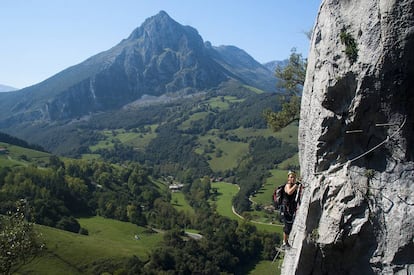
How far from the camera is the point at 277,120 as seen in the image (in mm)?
32000

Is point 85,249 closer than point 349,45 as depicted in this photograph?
No

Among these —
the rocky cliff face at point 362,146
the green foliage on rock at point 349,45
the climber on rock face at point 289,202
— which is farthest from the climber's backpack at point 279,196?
the green foliage on rock at point 349,45

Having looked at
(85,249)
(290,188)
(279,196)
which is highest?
(290,188)

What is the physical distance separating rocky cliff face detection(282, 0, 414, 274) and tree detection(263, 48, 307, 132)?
17.3 meters

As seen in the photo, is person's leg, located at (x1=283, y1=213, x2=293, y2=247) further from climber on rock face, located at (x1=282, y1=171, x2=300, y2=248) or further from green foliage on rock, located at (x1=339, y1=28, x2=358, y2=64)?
green foliage on rock, located at (x1=339, y1=28, x2=358, y2=64)

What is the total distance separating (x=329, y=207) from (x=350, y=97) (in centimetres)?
396

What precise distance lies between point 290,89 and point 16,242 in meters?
26.1

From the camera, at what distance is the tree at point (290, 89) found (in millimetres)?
31656

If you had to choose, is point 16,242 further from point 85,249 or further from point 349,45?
point 85,249

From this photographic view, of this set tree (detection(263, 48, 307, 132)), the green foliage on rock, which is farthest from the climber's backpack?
tree (detection(263, 48, 307, 132))

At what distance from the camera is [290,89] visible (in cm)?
3250

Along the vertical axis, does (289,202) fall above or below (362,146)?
below

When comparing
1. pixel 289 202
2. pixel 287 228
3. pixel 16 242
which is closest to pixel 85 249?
pixel 16 242

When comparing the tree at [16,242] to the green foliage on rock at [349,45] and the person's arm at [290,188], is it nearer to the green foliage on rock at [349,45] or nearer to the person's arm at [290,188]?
the person's arm at [290,188]
